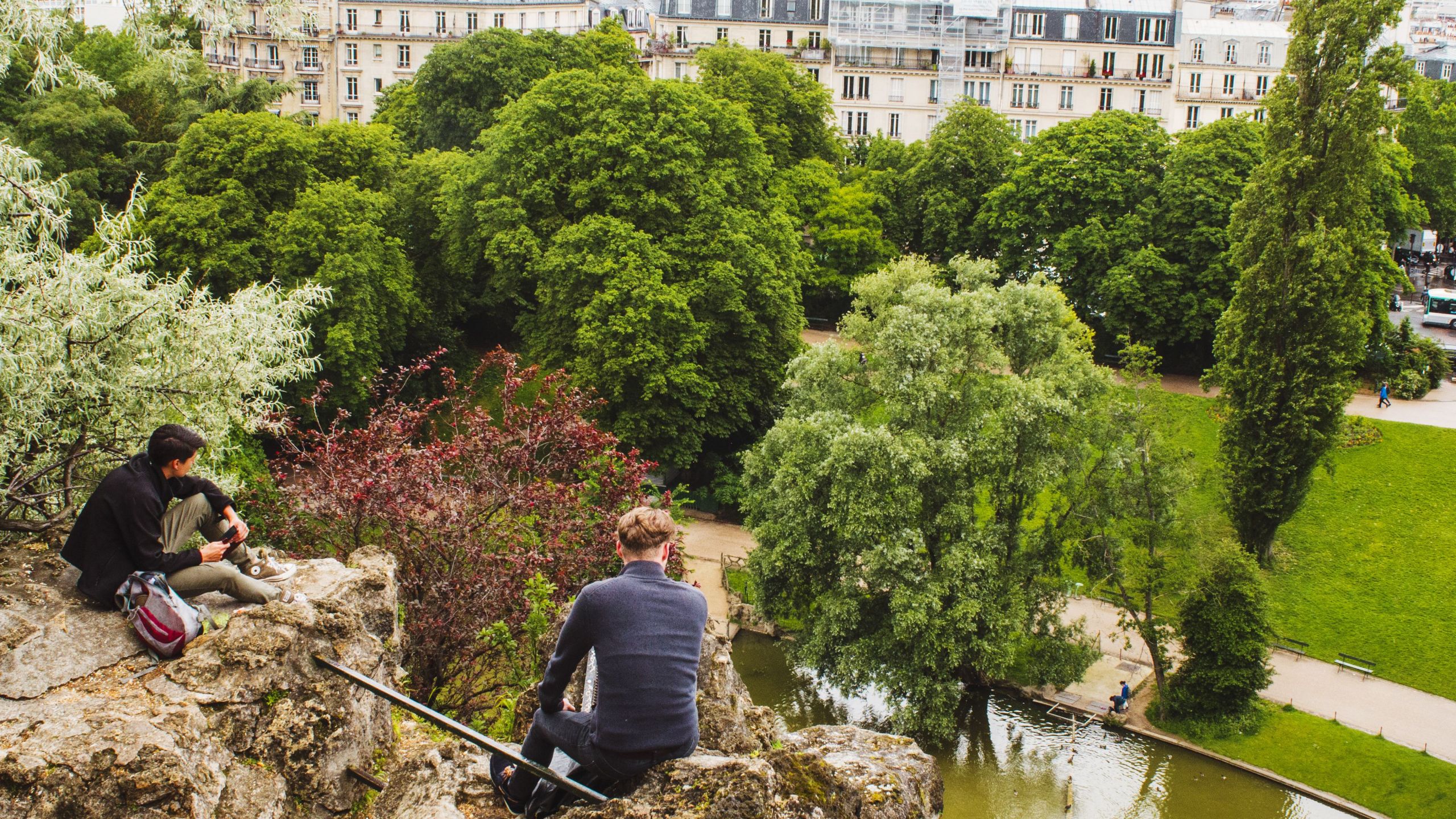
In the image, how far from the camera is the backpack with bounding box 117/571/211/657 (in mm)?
8523

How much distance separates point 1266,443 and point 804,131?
2841 centimetres

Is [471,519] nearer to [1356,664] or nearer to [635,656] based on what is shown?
[635,656]

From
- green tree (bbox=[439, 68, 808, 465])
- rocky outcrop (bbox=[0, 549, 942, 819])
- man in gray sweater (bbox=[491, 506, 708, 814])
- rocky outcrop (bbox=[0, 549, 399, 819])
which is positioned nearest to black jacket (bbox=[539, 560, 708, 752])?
man in gray sweater (bbox=[491, 506, 708, 814])

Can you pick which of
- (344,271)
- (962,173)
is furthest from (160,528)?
(962,173)

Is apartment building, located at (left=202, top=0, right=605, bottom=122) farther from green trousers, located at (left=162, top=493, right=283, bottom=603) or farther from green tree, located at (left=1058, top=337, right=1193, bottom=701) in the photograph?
green trousers, located at (left=162, top=493, right=283, bottom=603)

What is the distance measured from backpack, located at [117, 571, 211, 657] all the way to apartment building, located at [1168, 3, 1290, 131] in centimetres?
7342

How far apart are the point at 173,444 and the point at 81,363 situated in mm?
3328

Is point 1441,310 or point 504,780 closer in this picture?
point 504,780

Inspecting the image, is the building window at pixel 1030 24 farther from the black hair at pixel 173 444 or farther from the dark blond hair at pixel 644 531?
the dark blond hair at pixel 644 531

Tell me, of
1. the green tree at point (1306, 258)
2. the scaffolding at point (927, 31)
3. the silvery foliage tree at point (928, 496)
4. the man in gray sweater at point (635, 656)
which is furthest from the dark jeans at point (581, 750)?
the scaffolding at point (927, 31)

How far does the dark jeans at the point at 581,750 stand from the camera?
6520 mm

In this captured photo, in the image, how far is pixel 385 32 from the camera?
8106 centimetres

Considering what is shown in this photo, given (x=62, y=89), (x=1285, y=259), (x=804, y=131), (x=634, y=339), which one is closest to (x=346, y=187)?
(x=634, y=339)

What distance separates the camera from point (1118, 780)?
24.4 metres
